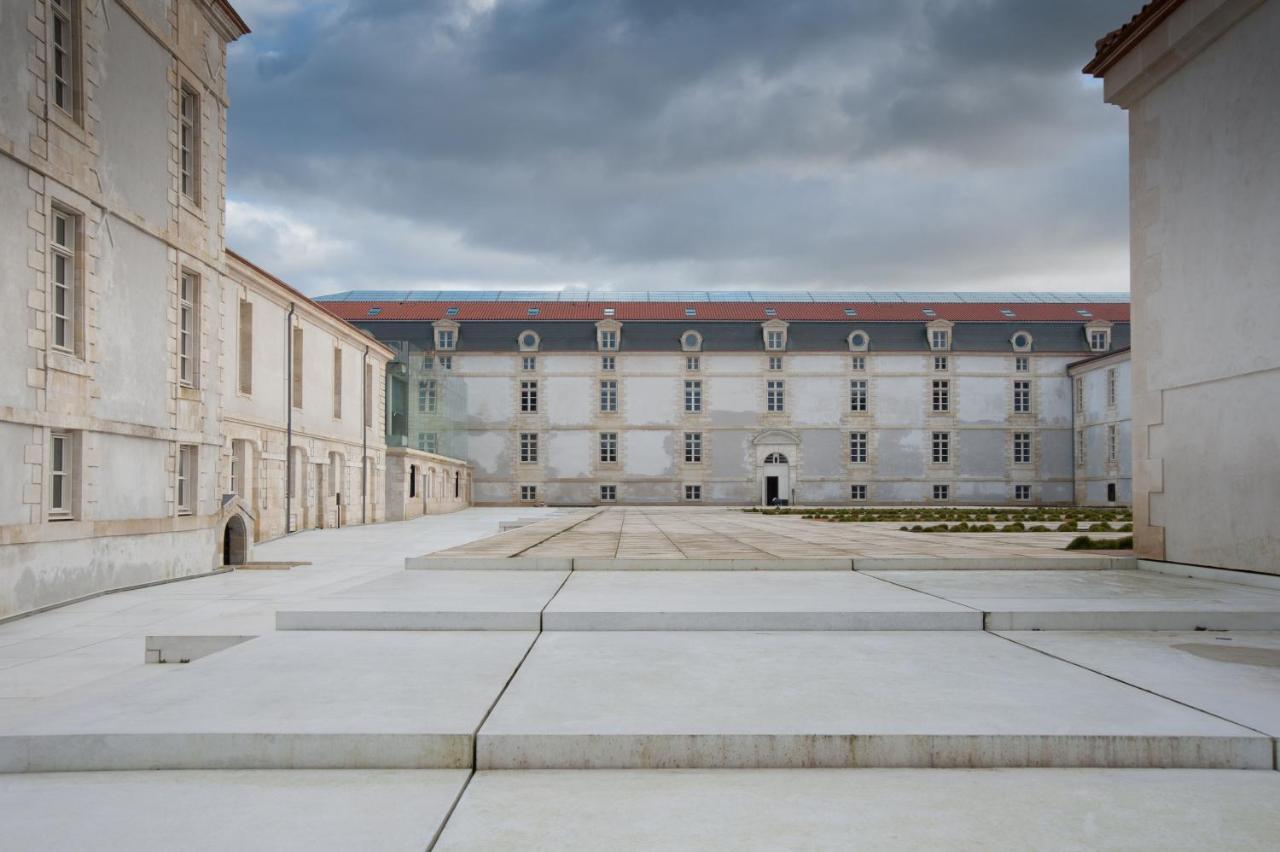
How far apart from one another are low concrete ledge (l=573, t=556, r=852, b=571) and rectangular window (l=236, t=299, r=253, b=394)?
1554 centimetres

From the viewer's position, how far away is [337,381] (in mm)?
30562

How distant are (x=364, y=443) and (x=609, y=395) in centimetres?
2375

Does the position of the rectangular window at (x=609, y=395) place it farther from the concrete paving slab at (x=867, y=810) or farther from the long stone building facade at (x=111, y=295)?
the concrete paving slab at (x=867, y=810)

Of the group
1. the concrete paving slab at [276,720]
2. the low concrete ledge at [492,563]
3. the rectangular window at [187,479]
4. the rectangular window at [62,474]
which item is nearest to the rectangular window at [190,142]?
the rectangular window at [187,479]

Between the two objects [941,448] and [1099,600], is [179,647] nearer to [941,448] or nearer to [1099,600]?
[1099,600]

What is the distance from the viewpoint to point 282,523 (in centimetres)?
2473

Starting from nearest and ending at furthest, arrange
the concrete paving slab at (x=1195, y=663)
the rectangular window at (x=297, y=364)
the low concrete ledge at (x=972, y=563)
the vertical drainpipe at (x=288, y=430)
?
1. the concrete paving slab at (x=1195, y=663)
2. the low concrete ledge at (x=972, y=563)
3. the vertical drainpipe at (x=288, y=430)
4. the rectangular window at (x=297, y=364)

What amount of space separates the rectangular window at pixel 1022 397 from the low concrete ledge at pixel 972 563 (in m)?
48.2

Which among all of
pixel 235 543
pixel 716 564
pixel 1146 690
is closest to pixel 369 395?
pixel 235 543

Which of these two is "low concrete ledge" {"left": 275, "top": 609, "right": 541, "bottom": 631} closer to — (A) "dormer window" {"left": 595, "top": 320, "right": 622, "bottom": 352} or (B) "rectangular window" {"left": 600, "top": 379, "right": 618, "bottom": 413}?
(B) "rectangular window" {"left": 600, "top": 379, "right": 618, "bottom": 413}

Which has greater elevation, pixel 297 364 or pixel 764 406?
pixel 764 406

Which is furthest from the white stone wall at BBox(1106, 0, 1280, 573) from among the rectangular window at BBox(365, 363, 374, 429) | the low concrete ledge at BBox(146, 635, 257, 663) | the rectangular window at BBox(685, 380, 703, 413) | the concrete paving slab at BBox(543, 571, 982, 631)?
the rectangular window at BBox(685, 380, 703, 413)

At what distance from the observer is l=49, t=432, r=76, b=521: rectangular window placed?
11.2 meters

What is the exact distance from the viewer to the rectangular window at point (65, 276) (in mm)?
11266
